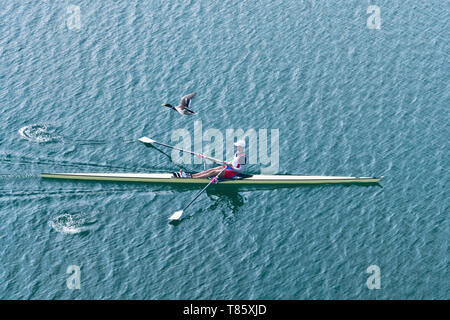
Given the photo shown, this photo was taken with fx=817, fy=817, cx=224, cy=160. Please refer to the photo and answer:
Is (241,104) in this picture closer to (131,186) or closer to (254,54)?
(254,54)

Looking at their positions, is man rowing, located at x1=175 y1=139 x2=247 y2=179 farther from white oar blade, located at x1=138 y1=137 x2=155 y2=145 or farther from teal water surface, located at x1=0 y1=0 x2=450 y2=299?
white oar blade, located at x1=138 y1=137 x2=155 y2=145

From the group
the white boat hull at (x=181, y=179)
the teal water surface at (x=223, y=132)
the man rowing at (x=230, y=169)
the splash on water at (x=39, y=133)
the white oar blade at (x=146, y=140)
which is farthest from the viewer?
the splash on water at (x=39, y=133)

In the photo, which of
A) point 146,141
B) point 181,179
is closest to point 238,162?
point 181,179

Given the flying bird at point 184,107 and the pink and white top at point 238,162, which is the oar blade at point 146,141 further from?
the pink and white top at point 238,162

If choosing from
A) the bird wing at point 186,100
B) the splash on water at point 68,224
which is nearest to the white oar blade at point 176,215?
the splash on water at point 68,224

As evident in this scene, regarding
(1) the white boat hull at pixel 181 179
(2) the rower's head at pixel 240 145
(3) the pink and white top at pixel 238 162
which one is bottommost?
(1) the white boat hull at pixel 181 179

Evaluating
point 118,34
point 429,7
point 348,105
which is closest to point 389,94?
point 348,105
